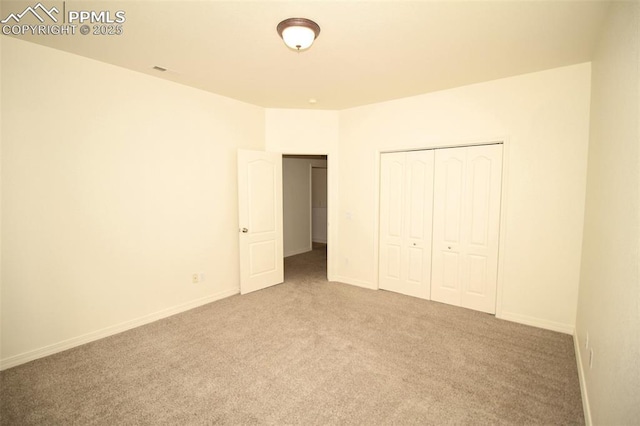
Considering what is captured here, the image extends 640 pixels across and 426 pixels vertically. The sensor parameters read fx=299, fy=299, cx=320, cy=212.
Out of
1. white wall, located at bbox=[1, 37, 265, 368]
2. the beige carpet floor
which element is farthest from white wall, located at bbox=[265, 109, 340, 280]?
the beige carpet floor

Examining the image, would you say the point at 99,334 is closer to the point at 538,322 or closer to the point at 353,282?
the point at 353,282

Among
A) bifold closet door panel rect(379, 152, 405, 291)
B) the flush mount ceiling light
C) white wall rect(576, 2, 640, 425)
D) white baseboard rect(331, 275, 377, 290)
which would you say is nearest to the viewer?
white wall rect(576, 2, 640, 425)

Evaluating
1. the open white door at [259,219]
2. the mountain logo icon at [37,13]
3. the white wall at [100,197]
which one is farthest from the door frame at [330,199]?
the mountain logo icon at [37,13]

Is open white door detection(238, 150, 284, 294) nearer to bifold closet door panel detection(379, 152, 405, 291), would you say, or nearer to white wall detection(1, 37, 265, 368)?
white wall detection(1, 37, 265, 368)

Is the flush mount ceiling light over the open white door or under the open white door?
over

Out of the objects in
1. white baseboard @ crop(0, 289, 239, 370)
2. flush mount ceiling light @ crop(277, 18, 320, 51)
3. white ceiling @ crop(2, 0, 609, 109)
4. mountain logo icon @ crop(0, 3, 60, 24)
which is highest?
mountain logo icon @ crop(0, 3, 60, 24)

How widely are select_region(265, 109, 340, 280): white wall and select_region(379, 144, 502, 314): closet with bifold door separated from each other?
857mm

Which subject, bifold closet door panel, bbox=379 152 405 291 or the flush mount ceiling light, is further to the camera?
bifold closet door panel, bbox=379 152 405 291

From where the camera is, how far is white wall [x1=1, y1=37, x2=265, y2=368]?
2.52 m

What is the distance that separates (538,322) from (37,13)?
5.31 m

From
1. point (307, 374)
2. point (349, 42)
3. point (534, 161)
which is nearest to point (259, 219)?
point (307, 374)

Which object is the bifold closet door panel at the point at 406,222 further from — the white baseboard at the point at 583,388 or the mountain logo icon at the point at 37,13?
the mountain logo icon at the point at 37,13

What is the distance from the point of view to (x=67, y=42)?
2.56m

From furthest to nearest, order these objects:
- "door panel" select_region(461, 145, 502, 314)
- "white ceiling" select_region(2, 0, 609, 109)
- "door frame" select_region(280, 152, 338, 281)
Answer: "door frame" select_region(280, 152, 338, 281), "door panel" select_region(461, 145, 502, 314), "white ceiling" select_region(2, 0, 609, 109)
